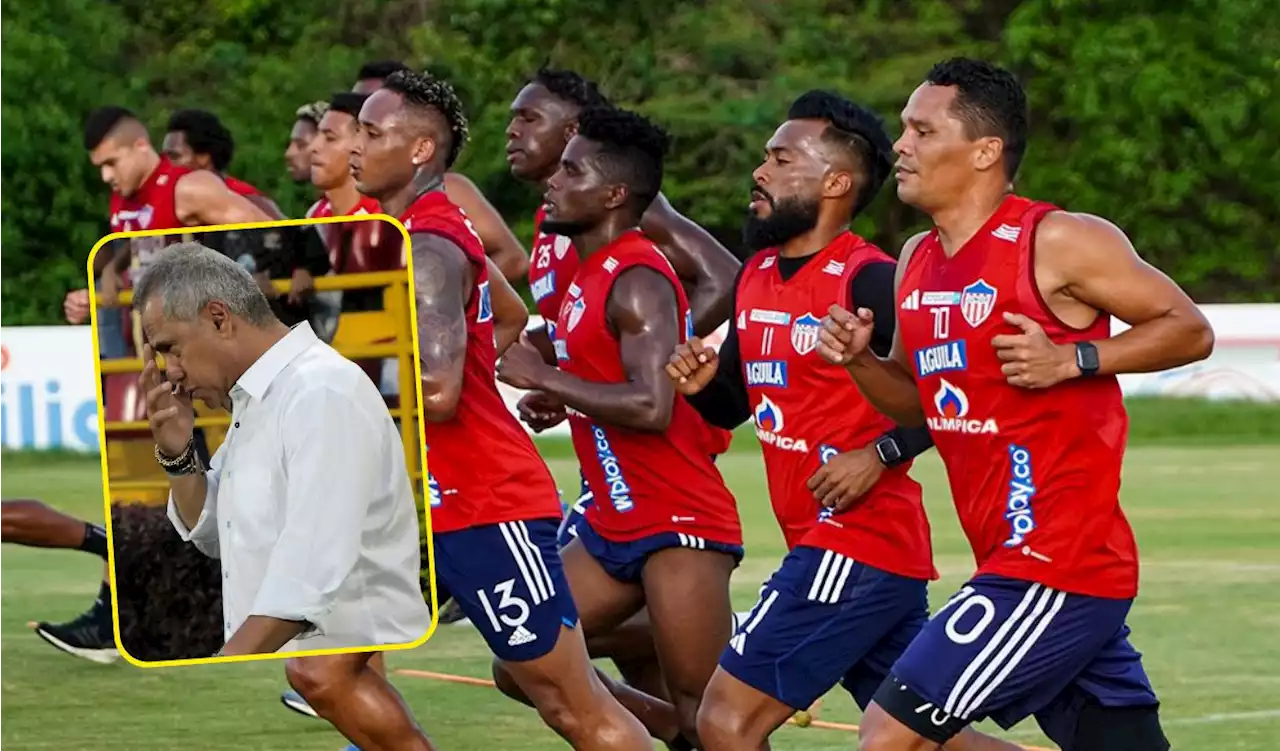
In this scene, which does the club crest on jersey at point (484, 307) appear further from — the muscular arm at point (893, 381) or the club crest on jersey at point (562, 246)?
the club crest on jersey at point (562, 246)

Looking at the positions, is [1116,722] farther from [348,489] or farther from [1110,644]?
[348,489]

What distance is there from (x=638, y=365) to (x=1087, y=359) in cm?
193

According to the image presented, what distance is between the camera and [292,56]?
38.2 m

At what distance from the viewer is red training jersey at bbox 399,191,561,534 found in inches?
247

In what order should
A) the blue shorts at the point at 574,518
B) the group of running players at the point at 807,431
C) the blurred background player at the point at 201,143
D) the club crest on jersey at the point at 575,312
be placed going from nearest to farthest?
the group of running players at the point at 807,431, the club crest on jersey at the point at 575,312, the blue shorts at the point at 574,518, the blurred background player at the point at 201,143

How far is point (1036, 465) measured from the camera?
5598mm

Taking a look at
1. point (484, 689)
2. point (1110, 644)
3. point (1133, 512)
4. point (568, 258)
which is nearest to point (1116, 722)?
→ point (1110, 644)

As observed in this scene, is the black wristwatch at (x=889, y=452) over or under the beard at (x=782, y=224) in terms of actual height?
under

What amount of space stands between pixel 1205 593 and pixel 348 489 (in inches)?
360

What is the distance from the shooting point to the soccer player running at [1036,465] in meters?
5.54

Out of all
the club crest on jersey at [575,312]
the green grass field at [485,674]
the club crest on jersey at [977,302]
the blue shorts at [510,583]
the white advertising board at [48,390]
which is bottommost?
the white advertising board at [48,390]

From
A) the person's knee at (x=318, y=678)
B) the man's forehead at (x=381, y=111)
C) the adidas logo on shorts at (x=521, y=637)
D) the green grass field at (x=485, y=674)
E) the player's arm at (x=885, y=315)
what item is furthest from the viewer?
the green grass field at (x=485, y=674)

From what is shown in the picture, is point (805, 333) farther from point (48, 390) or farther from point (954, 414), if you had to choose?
point (48, 390)

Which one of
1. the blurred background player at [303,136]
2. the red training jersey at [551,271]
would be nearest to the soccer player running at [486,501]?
the red training jersey at [551,271]
